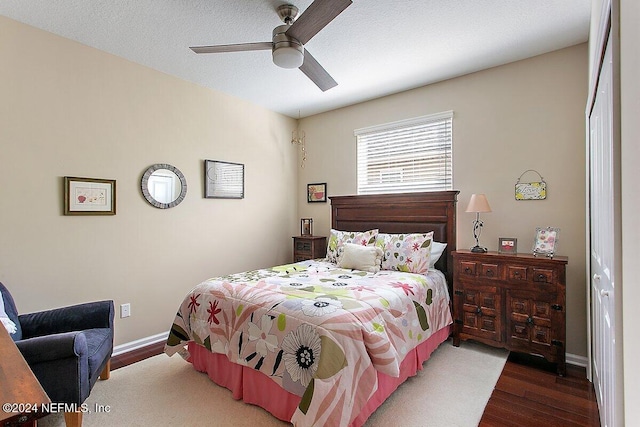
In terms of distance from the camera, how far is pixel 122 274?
312 cm

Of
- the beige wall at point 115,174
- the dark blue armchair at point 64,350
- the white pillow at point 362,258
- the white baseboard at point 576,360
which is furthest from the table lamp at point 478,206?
the dark blue armchair at point 64,350

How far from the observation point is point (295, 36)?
7.05ft

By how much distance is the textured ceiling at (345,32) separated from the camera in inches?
91.4

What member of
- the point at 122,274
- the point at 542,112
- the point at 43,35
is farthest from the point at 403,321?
the point at 43,35

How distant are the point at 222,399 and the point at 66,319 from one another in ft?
4.20

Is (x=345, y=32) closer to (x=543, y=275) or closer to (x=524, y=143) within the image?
(x=524, y=143)

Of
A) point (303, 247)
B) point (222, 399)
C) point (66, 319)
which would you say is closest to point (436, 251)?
point (303, 247)

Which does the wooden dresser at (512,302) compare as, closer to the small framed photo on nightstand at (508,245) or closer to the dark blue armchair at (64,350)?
the small framed photo on nightstand at (508,245)

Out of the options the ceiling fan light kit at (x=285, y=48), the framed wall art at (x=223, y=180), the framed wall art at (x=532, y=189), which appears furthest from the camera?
the framed wall art at (x=223, y=180)

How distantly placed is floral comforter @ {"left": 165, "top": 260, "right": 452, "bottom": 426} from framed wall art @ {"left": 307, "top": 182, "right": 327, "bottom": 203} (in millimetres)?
1865

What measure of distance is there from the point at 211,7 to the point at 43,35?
5.01 ft

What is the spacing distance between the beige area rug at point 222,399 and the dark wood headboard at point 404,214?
3.36ft

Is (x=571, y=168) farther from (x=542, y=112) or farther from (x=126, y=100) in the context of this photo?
(x=126, y=100)

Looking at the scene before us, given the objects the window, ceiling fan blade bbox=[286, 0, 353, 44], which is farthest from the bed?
ceiling fan blade bbox=[286, 0, 353, 44]
